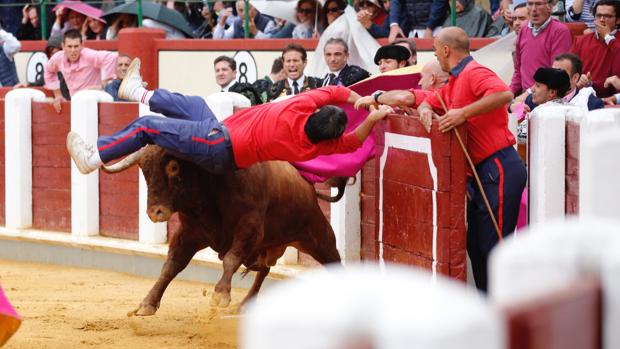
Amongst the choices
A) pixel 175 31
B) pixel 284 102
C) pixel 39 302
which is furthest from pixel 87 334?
pixel 175 31

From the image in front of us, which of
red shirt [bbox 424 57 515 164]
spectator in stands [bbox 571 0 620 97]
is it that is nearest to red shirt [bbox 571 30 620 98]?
spectator in stands [bbox 571 0 620 97]

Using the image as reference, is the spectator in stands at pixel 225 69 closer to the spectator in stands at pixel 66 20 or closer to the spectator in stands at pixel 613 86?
the spectator in stands at pixel 613 86

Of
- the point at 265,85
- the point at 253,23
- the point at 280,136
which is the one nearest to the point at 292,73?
the point at 265,85

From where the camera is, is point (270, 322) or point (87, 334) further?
point (87, 334)

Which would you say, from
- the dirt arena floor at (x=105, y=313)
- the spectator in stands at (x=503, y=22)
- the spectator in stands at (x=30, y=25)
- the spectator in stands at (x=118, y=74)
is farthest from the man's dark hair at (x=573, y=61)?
the spectator in stands at (x=30, y=25)

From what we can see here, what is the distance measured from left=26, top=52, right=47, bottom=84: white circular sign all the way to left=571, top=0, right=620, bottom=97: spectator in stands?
725 centimetres

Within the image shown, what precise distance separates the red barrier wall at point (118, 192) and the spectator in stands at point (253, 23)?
8.41 ft

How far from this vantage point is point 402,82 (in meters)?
6.77

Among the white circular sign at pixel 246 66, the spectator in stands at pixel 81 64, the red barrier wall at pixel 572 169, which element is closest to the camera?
the red barrier wall at pixel 572 169

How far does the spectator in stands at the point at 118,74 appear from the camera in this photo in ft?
31.4

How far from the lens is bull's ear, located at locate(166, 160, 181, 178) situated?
5.98 meters

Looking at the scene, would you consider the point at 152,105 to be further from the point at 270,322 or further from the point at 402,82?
the point at 270,322

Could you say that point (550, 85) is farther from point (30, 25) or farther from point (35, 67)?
point (30, 25)

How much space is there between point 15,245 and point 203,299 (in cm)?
270
